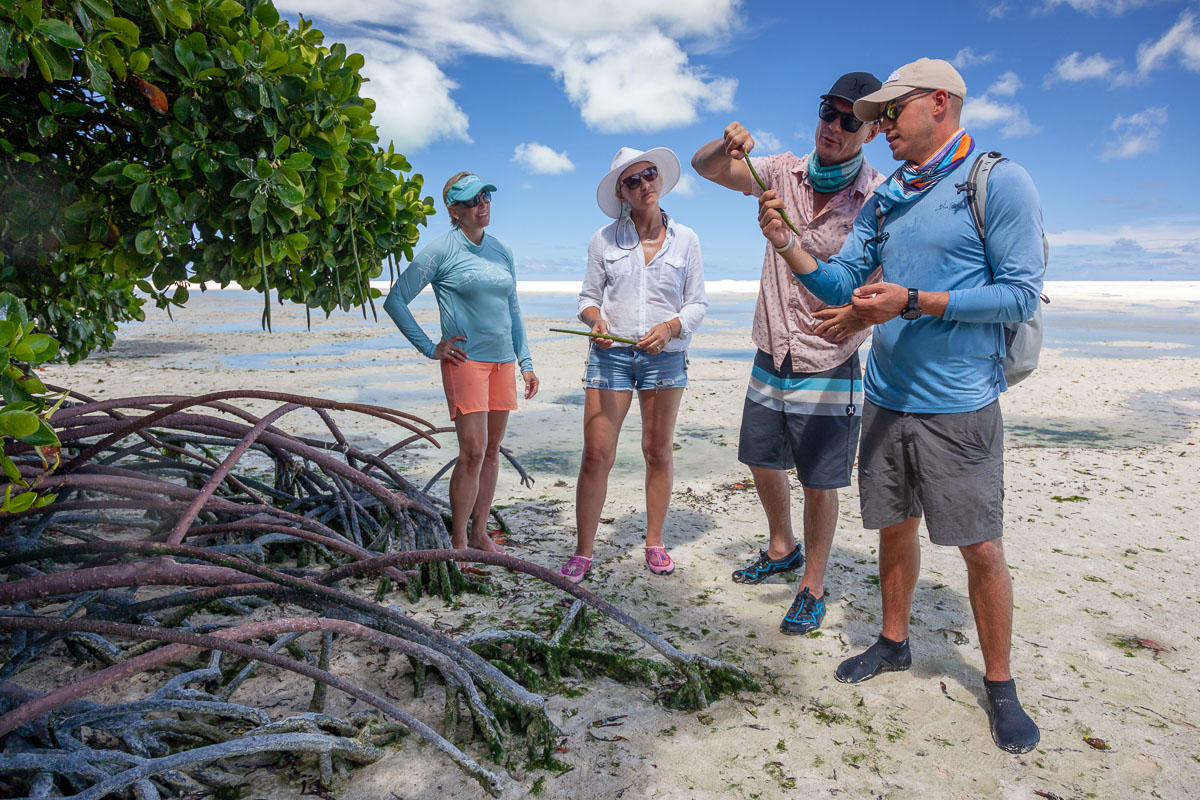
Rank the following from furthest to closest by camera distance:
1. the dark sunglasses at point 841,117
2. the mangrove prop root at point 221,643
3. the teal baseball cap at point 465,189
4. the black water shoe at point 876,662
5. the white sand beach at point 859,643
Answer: the teal baseball cap at point 465,189, the dark sunglasses at point 841,117, the black water shoe at point 876,662, the white sand beach at point 859,643, the mangrove prop root at point 221,643

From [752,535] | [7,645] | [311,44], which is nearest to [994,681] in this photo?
[752,535]

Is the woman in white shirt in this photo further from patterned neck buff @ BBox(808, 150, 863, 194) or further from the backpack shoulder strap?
the backpack shoulder strap

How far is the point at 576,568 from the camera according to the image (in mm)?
3842

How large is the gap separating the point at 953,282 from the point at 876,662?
5.11ft

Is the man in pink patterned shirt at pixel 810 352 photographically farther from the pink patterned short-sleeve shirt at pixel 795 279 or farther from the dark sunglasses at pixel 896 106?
the dark sunglasses at pixel 896 106

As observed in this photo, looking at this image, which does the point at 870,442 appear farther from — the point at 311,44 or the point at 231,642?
the point at 311,44

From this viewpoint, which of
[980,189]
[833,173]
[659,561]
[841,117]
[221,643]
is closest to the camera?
[221,643]

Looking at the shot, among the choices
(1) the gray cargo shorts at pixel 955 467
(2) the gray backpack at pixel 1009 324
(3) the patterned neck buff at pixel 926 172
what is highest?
(3) the patterned neck buff at pixel 926 172

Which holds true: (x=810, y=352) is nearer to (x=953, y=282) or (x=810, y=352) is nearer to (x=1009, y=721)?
(x=953, y=282)

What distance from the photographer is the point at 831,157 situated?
10.3 feet

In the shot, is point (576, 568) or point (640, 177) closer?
point (640, 177)

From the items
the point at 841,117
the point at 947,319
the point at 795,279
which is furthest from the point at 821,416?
the point at 841,117

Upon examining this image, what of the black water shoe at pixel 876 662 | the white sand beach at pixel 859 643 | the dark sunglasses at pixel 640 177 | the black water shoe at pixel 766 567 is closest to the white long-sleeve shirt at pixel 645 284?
the dark sunglasses at pixel 640 177

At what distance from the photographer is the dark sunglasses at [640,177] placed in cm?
373
